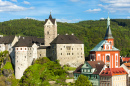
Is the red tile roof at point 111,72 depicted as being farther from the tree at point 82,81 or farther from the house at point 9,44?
the house at point 9,44

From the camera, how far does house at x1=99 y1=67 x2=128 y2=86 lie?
7025 cm

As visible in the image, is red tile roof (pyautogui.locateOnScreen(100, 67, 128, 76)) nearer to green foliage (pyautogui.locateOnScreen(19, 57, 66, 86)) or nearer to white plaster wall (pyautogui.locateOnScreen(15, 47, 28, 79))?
green foliage (pyautogui.locateOnScreen(19, 57, 66, 86))

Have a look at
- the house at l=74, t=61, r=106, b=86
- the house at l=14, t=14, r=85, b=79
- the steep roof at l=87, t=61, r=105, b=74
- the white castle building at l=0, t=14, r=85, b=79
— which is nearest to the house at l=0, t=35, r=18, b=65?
the white castle building at l=0, t=14, r=85, b=79

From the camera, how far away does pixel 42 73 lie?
77.4 m

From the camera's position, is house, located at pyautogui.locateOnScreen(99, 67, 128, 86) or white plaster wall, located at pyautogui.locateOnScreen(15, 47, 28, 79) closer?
house, located at pyautogui.locateOnScreen(99, 67, 128, 86)

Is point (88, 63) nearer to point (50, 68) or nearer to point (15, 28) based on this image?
point (50, 68)

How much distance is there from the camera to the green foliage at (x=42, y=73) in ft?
243

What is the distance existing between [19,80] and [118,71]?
87.7 feet

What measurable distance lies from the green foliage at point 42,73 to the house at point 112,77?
947 cm

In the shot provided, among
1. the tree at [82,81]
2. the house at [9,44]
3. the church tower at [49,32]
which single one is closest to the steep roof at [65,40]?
the church tower at [49,32]

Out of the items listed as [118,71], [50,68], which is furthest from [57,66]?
[118,71]

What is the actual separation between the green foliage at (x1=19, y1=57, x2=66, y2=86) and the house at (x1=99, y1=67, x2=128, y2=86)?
9473 mm

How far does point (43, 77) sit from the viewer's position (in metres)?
75.6

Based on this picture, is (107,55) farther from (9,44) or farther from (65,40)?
(9,44)
